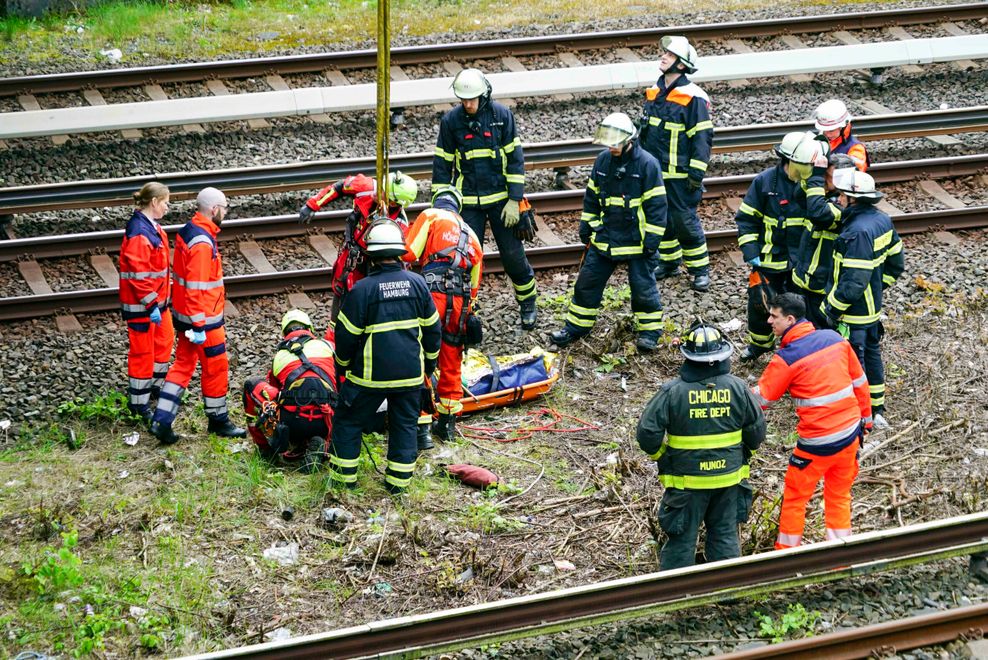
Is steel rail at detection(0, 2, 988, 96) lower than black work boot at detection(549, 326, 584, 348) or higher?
higher

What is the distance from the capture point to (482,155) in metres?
10.5

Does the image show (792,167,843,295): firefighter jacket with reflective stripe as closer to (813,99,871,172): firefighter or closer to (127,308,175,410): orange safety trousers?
(813,99,871,172): firefighter

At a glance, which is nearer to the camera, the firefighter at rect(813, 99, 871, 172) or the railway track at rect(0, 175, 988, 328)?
the firefighter at rect(813, 99, 871, 172)

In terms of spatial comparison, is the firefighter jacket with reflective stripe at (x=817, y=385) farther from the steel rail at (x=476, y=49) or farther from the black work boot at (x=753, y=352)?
the steel rail at (x=476, y=49)

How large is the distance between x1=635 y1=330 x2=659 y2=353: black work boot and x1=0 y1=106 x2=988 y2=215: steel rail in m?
3.08

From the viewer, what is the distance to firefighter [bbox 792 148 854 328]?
9.15 metres

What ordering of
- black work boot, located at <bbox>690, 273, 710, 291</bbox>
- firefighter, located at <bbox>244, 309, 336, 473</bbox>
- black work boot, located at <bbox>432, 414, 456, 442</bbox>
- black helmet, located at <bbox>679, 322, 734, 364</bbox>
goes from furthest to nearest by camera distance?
1. black work boot, located at <bbox>690, 273, 710, 291</bbox>
2. black work boot, located at <bbox>432, 414, 456, 442</bbox>
3. firefighter, located at <bbox>244, 309, 336, 473</bbox>
4. black helmet, located at <bbox>679, 322, 734, 364</bbox>

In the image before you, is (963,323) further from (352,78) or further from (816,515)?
(352,78)

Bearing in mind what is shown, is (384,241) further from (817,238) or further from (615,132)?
(817,238)

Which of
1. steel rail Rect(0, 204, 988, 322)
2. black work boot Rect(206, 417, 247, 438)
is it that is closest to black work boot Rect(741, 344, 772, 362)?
steel rail Rect(0, 204, 988, 322)

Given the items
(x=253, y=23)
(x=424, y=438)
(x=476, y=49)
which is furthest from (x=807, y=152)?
(x=253, y=23)

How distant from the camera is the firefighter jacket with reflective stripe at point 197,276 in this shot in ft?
29.0

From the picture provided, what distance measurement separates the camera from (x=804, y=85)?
580 inches

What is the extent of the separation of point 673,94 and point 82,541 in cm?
645
